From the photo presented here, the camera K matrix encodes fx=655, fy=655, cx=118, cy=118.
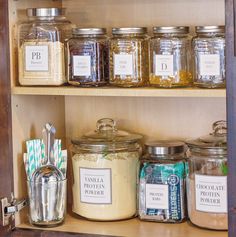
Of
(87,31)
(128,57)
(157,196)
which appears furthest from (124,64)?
(157,196)

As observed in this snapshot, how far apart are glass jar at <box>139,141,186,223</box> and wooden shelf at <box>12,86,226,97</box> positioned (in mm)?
186

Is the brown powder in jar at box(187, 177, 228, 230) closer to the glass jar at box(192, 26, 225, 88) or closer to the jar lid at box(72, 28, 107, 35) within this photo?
the glass jar at box(192, 26, 225, 88)

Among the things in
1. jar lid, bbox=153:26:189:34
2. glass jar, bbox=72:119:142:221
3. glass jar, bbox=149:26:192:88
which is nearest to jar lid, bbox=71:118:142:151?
glass jar, bbox=72:119:142:221

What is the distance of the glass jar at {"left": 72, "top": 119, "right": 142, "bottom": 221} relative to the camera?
1.71 metres

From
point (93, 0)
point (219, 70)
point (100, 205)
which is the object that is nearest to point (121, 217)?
point (100, 205)

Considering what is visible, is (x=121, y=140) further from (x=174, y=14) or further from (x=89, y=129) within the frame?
(x=174, y=14)

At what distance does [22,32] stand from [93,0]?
29cm

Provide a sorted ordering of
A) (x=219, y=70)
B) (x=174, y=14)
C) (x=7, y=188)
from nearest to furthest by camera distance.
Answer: (x=219, y=70) → (x=7, y=188) → (x=174, y=14)

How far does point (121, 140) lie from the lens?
1742 millimetres

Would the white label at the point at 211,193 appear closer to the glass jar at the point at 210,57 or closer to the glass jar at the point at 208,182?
the glass jar at the point at 208,182

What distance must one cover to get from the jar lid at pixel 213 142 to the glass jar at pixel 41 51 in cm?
38

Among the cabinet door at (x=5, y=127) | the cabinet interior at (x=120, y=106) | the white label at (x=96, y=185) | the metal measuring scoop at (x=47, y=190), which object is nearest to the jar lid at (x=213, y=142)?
the cabinet interior at (x=120, y=106)

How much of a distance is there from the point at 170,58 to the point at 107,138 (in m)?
0.30

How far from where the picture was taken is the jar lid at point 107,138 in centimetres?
173
